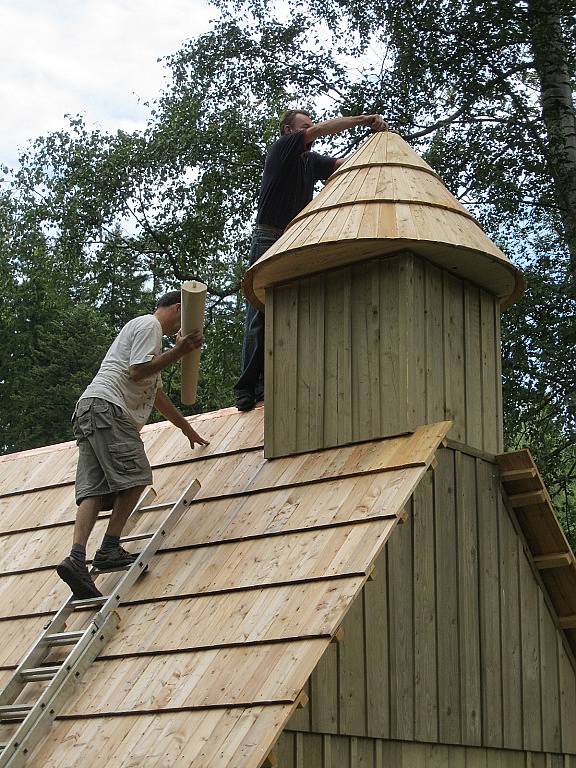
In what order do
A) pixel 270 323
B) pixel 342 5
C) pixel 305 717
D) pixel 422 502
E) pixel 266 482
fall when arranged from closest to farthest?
pixel 305 717, pixel 422 502, pixel 266 482, pixel 270 323, pixel 342 5

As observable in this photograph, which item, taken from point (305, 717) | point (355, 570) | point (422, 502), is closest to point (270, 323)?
point (422, 502)

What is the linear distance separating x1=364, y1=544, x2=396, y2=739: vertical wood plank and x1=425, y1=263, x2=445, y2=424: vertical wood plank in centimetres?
112

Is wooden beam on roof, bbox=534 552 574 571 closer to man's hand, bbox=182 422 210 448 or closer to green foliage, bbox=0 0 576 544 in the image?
man's hand, bbox=182 422 210 448

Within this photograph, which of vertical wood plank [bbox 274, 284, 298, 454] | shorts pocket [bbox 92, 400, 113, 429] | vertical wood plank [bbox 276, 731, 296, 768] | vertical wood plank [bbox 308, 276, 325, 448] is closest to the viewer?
vertical wood plank [bbox 276, 731, 296, 768]

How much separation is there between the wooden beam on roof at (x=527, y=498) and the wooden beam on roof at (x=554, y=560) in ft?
1.16

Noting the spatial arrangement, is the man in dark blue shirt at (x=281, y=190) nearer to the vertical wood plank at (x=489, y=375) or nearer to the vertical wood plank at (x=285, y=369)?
the vertical wood plank at (x=285, y=369)

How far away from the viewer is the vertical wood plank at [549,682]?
6.98 metres

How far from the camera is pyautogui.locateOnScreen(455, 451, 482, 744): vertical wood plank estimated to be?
21.1 ft

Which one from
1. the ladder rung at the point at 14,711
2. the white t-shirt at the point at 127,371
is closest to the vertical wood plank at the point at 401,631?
the white t-shirt at the point at 127,371

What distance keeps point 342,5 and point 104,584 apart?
44.0ft

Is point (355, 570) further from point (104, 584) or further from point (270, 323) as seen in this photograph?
point (270, 323)

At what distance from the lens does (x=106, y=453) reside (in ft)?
21.5

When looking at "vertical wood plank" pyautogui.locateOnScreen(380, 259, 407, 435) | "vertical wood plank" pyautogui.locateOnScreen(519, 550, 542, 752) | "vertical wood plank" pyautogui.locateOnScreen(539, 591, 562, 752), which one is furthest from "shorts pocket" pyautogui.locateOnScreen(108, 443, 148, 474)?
"vertical wood plank" pyautogui.locateOnScreen(539, 591, 562, 752)

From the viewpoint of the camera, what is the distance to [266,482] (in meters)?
6.82
